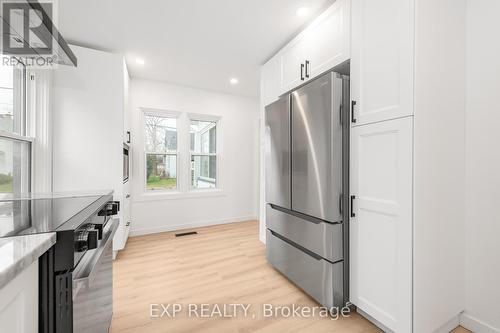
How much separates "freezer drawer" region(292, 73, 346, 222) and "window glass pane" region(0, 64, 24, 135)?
8.54 feet

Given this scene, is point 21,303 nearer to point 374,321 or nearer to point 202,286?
point 202,286

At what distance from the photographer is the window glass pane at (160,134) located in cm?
384

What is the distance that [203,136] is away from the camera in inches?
172

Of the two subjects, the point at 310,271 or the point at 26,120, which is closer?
the point at 310,271

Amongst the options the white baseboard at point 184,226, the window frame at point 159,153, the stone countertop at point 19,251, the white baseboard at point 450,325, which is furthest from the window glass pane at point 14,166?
the white baseboard at point 450,325

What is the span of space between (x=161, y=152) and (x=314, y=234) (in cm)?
305

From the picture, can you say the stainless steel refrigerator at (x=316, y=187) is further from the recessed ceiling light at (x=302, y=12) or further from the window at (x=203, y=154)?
the window at (x=203, y=154)

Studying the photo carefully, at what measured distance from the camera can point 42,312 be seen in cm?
72

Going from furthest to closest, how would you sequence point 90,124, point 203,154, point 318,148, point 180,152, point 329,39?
1. point 203,154
2. point 180,152
3. point 90,124
4. point 329,39
5. point 318,148

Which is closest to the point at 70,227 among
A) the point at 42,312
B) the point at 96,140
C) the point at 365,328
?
the point at 42,312

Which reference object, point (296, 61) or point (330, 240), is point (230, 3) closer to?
point (296, 61)

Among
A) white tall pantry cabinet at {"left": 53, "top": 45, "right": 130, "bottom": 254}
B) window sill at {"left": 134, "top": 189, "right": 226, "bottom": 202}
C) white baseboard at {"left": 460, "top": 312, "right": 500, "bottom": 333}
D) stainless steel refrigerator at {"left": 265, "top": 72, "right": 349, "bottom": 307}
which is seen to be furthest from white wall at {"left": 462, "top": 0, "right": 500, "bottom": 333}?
window sill at {"left": 134, "top": 189, "right": 226, "bottom": 202}

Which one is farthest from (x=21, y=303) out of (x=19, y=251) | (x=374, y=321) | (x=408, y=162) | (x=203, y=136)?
(x=203, y=136)

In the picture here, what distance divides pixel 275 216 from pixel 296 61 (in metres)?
1.65
